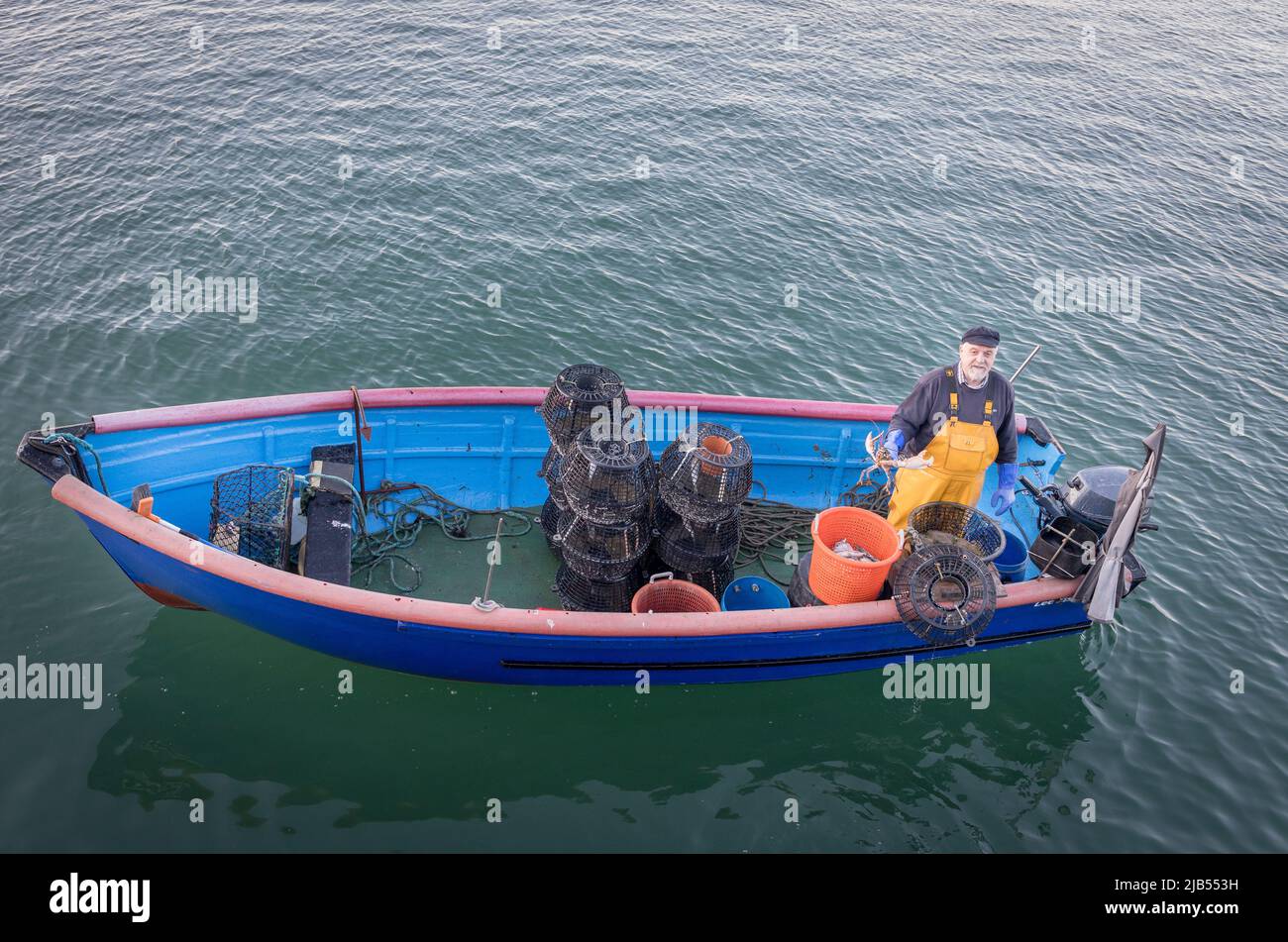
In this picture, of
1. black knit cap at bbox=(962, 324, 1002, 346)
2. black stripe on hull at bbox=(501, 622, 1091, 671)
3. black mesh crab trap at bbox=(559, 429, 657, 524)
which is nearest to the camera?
black knit cap at bbox=(962, 324, 1002, 346)

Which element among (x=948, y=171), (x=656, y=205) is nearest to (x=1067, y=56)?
(x=948, y=171)

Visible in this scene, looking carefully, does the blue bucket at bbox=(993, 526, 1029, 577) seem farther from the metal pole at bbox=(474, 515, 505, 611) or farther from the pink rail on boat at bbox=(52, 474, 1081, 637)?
the metal pole at bbox=(474, 515, 505, 611)

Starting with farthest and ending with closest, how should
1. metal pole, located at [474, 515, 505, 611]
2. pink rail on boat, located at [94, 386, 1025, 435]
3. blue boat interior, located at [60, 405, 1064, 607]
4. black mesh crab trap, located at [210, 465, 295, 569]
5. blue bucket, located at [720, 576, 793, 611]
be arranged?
blue bucket, located at [720, 576, 793, 611]
blue boat interior, located at [60, 405, 1064, 607]
pink rail on boat, located at [94, 386, 1025, 435]
black mesh crab trap, located at [210, 465, 295, 569]
metal pole, located at [474, 515, 505, 611]

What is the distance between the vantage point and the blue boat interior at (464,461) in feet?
26.3

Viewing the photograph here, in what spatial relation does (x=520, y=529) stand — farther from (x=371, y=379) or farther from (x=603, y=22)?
(x=603, y=22)

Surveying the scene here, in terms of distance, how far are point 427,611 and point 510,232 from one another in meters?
8.98

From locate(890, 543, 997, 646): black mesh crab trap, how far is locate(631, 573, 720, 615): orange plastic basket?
4.97 feet

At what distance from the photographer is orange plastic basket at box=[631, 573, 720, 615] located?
25.5 feet

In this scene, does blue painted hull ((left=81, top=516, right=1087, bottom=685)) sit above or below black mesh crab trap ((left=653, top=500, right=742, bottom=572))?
below

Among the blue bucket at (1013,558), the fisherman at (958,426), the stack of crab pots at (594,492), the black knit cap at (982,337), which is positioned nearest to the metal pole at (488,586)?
the stack of crab pots at (594,492)

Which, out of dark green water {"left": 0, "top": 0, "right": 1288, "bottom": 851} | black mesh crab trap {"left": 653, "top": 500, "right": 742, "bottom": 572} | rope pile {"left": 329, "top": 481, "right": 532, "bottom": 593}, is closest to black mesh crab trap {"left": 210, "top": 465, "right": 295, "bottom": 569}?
rope pile {"left": 329, "top": 481, "right": 532, "bottom": 593}

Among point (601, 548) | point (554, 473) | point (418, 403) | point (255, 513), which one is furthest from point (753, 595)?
point (255, 513)

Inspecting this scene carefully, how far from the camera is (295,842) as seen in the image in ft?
22.5

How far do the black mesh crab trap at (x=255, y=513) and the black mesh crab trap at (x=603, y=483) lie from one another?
7.87 ft
